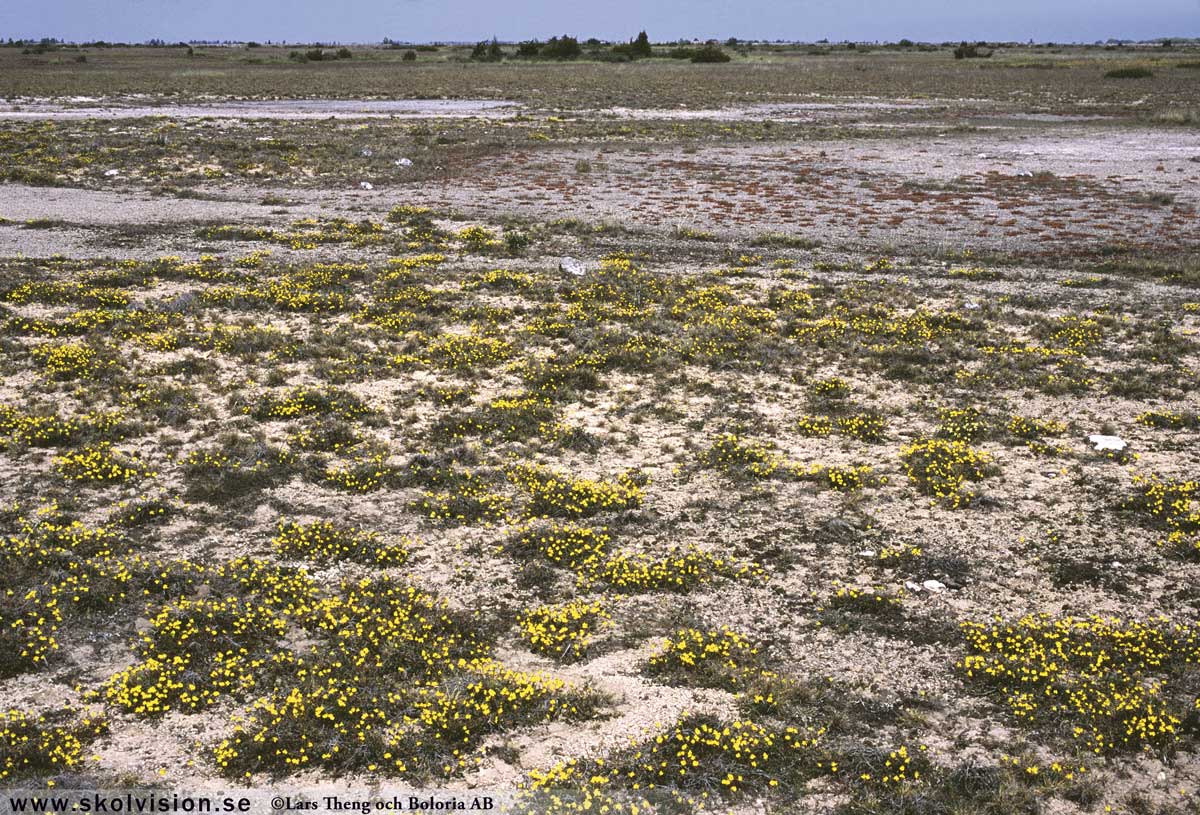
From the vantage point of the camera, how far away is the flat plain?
675 centimetres

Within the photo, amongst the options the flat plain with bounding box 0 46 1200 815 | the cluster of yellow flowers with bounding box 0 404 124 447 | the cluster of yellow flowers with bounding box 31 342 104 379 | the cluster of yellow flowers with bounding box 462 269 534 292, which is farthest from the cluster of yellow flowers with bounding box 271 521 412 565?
the cluster of yellow flowers with bounding box 462 269 534 292

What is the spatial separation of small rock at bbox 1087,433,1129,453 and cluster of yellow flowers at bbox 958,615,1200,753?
4228mm

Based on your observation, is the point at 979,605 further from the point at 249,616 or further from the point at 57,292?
the point at 57,292

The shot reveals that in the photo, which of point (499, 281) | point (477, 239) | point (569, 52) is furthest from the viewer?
point (569, 52)

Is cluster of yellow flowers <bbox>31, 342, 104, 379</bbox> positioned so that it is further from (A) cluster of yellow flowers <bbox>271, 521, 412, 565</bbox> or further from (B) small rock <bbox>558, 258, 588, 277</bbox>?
(B) small rock <bbox>558, 258, 588, 277</bbox>

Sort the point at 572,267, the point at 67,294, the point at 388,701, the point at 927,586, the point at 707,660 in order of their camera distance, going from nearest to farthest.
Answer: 1. the point at 388,701
2. the point at 707,660
3. the point at 927,586
4. the point at 67,294
5. the point at 572,267

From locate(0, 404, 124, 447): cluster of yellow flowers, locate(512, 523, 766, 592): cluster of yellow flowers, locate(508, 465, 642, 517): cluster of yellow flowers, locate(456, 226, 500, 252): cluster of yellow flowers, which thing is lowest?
locate(512, 523, 766, 592): cluster of yellow flowers

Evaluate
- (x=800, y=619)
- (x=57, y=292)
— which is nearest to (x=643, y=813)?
(x=800, y=619)

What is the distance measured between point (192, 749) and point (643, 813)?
12.8 ft

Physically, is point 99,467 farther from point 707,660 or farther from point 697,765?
point 697,765

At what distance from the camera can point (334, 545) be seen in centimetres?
945

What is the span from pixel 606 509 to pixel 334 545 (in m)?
3.52

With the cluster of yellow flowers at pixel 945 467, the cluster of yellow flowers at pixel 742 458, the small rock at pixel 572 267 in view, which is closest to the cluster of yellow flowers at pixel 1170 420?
the cluster of yellow flowers at pixel 945 467

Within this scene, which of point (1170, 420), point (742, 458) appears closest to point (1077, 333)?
point (1170, 420)
